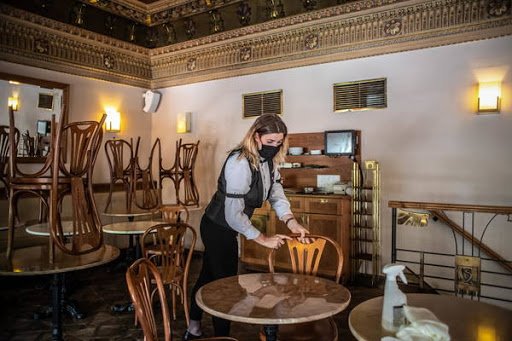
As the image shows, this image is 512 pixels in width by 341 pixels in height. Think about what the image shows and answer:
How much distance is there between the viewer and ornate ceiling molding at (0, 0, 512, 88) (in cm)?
490

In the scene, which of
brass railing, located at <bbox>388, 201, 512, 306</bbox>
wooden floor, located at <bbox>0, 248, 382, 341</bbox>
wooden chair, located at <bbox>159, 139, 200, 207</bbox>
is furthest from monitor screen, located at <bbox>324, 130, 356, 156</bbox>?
wooden chair, located at <bbox>159, 139, 200, 207</bbox>

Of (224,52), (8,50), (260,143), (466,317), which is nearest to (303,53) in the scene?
(224,52)

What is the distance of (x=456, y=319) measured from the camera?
1788 mm

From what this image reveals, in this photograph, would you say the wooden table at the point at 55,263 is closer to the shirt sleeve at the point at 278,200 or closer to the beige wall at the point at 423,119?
the shirt sleeve at the point at 278,200

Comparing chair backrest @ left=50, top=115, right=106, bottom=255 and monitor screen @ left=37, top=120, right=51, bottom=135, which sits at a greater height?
monitor screen @ left=37, top=120, right=51, bottom=135

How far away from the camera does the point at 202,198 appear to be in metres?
7.25

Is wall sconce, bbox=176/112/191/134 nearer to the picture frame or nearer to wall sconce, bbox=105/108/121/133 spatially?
wall sconce, bbox=105/108/121/133

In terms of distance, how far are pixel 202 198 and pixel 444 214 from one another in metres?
3.99

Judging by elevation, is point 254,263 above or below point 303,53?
below

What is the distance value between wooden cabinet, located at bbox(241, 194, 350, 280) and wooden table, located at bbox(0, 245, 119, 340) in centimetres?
287

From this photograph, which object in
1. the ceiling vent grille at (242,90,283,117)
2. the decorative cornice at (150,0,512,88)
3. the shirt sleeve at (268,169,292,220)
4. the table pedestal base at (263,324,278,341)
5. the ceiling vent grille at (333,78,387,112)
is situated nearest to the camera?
the table pedestal base at (263,324,278,341)

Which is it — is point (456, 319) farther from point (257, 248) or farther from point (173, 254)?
point (257, 248)

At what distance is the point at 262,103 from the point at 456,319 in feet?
16.6

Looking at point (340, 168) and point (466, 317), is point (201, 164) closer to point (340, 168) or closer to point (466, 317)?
point (340, 168)
